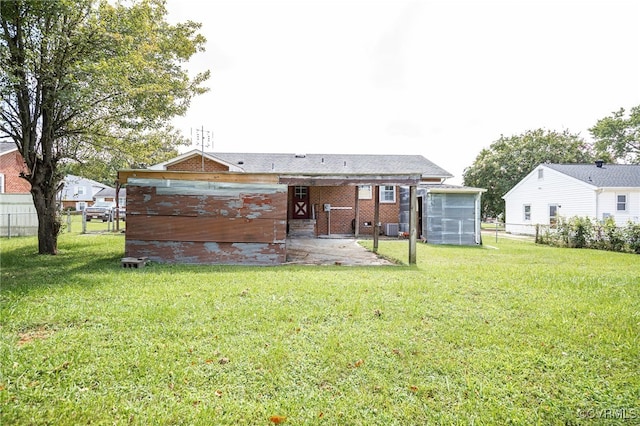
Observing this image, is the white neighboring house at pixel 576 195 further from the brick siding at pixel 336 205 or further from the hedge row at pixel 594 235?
the brick siding at pixel 336 205

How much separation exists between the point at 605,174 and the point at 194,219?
26.3m

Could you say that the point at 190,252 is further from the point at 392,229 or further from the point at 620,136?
the point at 620,136

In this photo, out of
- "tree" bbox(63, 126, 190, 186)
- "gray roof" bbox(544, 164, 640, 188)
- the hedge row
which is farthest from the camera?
"gray roof" bbox(544, 164, 640, 188)

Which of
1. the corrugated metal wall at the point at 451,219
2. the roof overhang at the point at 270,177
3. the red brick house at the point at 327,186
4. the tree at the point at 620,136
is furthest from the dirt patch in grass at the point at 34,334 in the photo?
the tree at the point at 620,136

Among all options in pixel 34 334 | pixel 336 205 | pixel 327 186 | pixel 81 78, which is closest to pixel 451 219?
pixel 336 205

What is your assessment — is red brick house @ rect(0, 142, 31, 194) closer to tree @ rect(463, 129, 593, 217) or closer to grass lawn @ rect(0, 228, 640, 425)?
grass lawn @ rect(0, 228, 640, 425)

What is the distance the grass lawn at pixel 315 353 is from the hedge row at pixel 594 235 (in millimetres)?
10268

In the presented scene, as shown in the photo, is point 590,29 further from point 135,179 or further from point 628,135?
point 628,135

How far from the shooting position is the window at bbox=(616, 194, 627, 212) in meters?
19.6

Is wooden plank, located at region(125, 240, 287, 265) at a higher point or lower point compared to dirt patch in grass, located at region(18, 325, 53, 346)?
higher

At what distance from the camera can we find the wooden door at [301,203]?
18.6m

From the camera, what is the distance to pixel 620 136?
40.8m

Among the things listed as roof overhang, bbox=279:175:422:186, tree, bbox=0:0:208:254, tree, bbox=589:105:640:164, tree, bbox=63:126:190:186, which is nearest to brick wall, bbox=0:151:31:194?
tree, bbox=63:126:190:186

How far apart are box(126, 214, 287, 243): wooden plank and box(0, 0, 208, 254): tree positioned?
331 centimetres
